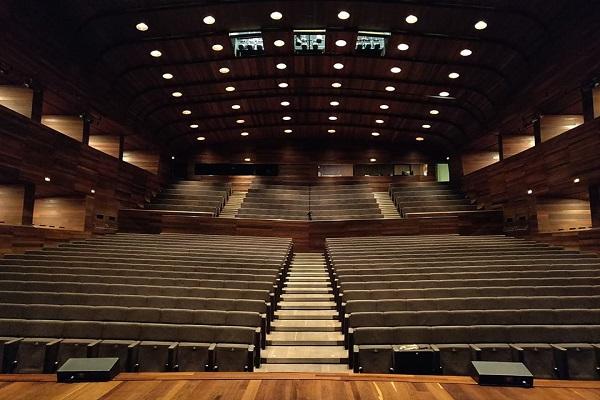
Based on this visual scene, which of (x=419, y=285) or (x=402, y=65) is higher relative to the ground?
(x=402, y=65)

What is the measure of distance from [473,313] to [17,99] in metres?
5.55

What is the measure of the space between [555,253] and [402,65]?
10.1ft

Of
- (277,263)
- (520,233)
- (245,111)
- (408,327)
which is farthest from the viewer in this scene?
(245,111)

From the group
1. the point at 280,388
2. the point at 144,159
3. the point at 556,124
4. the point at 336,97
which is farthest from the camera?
the point at 144,159

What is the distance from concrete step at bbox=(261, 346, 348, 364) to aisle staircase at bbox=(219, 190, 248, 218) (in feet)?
16.3

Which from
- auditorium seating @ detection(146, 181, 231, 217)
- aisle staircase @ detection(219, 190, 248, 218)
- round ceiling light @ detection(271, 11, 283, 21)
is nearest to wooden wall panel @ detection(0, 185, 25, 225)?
auditorium seating @ detection(146, 181, 231, 217)

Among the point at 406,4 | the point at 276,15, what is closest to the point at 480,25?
the point at 406,4

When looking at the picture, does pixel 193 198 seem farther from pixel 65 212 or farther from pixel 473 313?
pixel 473 313

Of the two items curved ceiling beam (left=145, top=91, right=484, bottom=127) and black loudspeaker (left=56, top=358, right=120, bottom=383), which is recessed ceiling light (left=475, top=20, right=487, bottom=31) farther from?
black loudspeaker (left=56, top=358, right=120, bottom=383)

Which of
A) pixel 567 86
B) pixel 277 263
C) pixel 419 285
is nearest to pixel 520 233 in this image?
pixel 567 86

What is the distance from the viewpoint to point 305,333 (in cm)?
279

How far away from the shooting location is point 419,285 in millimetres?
3064

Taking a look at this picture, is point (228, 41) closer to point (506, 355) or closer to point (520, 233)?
point (506, 355)

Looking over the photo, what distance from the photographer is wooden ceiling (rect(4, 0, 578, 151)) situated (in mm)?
4207
